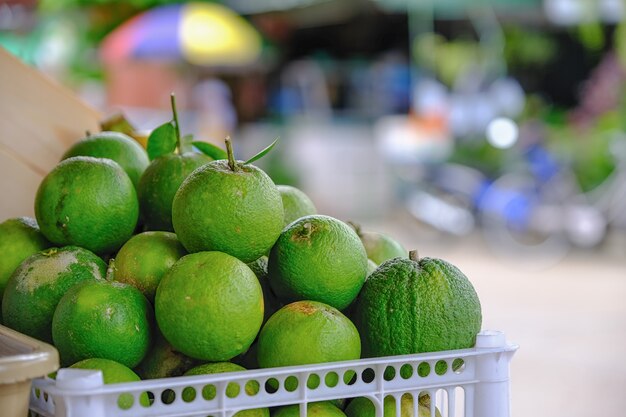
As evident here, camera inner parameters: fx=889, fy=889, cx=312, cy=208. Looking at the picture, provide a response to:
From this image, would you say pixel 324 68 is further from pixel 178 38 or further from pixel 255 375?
pixel 255 375

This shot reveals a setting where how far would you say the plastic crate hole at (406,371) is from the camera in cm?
139

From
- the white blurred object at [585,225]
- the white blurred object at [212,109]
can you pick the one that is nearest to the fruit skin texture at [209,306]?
the white blurred object at [585,225]

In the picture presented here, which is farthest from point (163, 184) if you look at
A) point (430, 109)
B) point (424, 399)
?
point (430, 109)

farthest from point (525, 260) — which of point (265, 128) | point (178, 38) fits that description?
point (265, 128)

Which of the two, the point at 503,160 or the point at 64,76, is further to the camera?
the point at 64,76

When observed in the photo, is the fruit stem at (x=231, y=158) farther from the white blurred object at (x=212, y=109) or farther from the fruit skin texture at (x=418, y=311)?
the white blurred object at (x=212, y=109)

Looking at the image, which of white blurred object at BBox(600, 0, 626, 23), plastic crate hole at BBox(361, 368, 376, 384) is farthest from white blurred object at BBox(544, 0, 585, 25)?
plastic crate hole at BBox(361, 368, 376, 384)

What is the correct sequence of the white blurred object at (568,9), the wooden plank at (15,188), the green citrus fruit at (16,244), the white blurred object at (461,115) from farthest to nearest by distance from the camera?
the white blurred object at (461,115)
the white blurred object at (568,9)
the wooden plank at (15,188)
the green citrus fruit at (16,244)

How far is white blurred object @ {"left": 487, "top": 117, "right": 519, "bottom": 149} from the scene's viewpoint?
10.6 m

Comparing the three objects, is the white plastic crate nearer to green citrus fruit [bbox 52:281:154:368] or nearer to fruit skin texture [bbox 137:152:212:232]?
green citrus fruit [bbox 52:281:154:368]

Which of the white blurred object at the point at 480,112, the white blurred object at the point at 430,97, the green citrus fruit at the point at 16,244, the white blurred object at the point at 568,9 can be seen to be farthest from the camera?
the white blurred object at the point at 430,97

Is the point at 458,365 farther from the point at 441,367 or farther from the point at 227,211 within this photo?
the point at 227,211

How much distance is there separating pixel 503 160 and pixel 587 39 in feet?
7.56

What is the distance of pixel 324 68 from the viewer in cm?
1388
